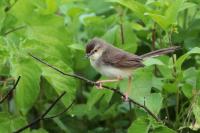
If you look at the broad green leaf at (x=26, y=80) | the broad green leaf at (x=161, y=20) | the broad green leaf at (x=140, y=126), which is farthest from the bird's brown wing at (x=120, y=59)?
the broad green leaf at (x=26, y=80)

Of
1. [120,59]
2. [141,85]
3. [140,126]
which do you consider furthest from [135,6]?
[140,126]

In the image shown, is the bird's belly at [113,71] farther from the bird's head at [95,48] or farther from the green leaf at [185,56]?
the green leaf at [185,56]

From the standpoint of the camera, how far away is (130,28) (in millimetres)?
4879

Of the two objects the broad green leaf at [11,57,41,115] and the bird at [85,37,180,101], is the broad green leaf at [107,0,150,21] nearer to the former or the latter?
the bird at [85,37,180,101]

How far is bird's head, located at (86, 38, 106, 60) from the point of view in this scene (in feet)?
14.7

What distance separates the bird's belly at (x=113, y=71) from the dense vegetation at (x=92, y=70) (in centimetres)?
5

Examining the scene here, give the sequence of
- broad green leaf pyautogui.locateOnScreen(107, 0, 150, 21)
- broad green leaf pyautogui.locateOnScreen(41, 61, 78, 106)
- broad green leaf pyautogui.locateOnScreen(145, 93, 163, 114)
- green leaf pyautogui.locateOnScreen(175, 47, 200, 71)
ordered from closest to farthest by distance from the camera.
Result: green leaf pyautogui.locateOnScreen(175, 47, 200, 71), broad green leaf pyautogui.locateOnScreen(145, 93, 163, 114), broad green leaf pyautogui.locateOnScreen(41, 61, 78, 106), broad green leaf pyautogui.locateOnScreen(107, 0, 150, 21)

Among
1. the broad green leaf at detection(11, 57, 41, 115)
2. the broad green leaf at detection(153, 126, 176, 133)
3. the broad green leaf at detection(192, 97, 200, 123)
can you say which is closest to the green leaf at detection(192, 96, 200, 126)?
the broad green leaf at detection(192, 97, 200, 123)

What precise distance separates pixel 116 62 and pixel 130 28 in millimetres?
536

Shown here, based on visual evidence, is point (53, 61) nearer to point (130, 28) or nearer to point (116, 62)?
point (116, 62)

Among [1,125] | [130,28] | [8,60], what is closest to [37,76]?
[8,60]

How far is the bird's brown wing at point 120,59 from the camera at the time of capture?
4.29 meters

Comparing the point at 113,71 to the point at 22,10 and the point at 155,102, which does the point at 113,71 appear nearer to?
the point at 155,102

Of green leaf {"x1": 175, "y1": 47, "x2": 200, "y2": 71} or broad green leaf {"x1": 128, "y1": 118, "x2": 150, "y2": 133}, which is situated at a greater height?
green leaf {"x1": 175, "y1": 47, "x2": 200, "y2": 71}
